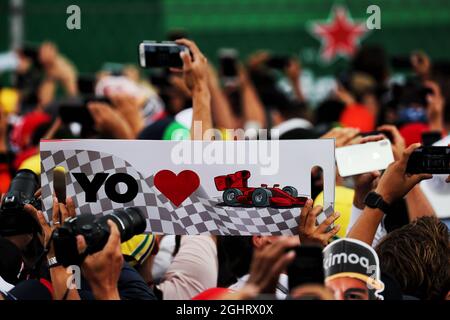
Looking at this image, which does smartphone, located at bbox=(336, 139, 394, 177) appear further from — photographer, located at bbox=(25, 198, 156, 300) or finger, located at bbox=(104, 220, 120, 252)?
finger, located at bbox=(104, 220, 120, 252)

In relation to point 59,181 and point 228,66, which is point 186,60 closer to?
point 59,181

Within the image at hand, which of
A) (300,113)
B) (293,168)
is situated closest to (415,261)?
(293,168)

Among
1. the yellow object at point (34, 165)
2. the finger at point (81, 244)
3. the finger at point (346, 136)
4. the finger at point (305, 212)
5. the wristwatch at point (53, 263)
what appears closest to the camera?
the finger at point (81, 244)

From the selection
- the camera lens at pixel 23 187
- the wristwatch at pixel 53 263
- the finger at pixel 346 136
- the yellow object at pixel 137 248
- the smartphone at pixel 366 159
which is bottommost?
the yellow object at pixel 137 248

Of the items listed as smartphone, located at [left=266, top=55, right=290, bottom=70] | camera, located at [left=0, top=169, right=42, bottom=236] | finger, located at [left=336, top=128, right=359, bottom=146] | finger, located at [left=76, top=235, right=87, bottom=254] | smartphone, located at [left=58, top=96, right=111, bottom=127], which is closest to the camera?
finger, located at [left=76, top=235, right=87, bottom=254]

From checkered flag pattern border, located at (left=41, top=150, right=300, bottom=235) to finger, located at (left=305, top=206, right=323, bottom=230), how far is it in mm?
53

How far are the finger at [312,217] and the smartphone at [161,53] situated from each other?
1.28 metres

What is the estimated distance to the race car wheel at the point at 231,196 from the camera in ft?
12.0

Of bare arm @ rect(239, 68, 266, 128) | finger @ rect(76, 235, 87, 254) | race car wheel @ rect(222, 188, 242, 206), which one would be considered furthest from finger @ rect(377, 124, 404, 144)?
bare arm @ rect(239, 68, 266, 128)

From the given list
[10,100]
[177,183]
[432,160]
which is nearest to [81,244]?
[177,183]

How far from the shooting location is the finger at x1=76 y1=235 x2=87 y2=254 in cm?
295

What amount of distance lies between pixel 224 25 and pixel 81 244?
11130mm

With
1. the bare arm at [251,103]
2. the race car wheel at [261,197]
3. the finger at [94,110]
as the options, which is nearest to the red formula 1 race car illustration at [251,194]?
the race car wheel at [261,197]

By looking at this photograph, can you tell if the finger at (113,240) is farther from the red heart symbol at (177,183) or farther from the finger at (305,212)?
the finger at (305,212)
